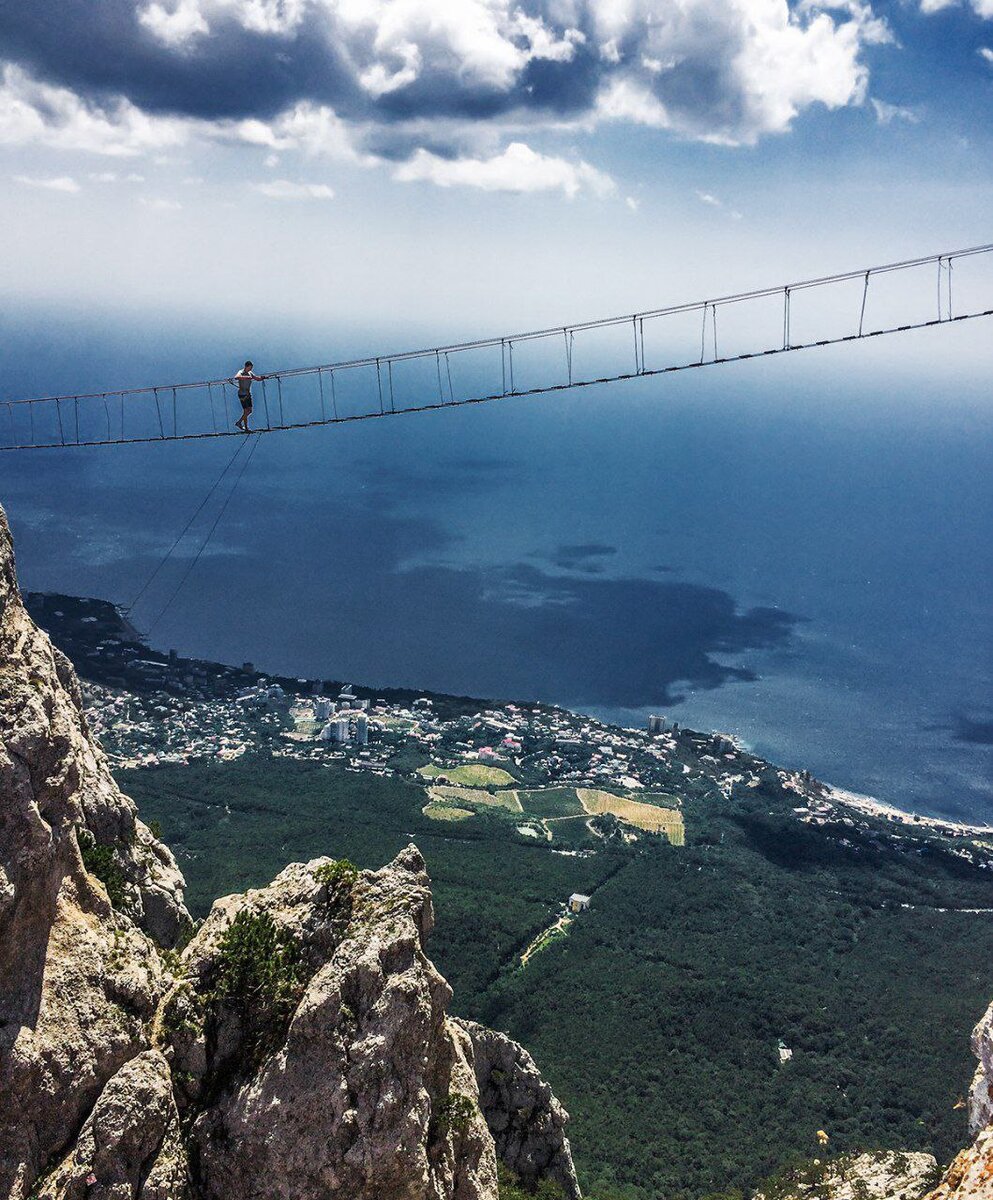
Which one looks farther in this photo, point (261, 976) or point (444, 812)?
point (444, 812)

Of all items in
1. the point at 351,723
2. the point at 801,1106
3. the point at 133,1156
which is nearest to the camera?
the point at 133,1156

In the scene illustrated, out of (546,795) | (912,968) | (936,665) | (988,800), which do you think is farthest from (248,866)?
(936,665)

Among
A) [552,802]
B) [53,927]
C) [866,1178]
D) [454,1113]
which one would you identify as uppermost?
[53,927]

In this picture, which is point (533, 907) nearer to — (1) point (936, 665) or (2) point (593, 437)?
(1) point (936, 665)

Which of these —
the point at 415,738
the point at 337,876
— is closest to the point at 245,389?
the point at 337,876

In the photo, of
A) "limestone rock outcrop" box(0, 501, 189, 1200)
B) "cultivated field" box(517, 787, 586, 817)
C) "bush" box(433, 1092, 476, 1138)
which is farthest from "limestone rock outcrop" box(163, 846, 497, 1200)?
"cultivated field" box(517, 787, 586, 817)

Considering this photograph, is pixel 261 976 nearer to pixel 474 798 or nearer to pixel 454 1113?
pixel 454 1113
